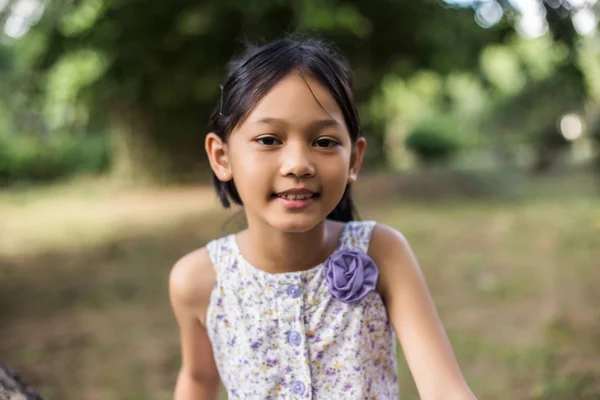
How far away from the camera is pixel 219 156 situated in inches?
59.6

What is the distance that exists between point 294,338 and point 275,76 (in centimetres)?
60

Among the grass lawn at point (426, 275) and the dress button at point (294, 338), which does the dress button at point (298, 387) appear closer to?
the dress button at point (294, 338)

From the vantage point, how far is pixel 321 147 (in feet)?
4.31

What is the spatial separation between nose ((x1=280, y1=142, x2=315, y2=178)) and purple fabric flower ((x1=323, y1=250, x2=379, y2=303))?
0.26 meters

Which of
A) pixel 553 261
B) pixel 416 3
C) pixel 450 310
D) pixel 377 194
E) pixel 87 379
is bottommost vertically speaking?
pixel 87 379

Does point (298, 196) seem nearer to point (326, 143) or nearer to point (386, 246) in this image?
point (326, 143)

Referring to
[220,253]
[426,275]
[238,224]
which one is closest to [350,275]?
[220,253]

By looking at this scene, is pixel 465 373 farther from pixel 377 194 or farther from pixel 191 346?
pixel 377 194

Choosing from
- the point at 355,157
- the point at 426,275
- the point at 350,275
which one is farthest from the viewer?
the point at 426,275

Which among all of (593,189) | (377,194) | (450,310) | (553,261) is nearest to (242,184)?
(450,310)

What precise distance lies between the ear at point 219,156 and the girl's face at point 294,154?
16cm

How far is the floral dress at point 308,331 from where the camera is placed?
55.5 inches

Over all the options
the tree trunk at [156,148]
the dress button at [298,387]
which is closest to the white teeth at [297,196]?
the dress button at [298,387]

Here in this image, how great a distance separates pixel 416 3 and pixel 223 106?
7.61 m
